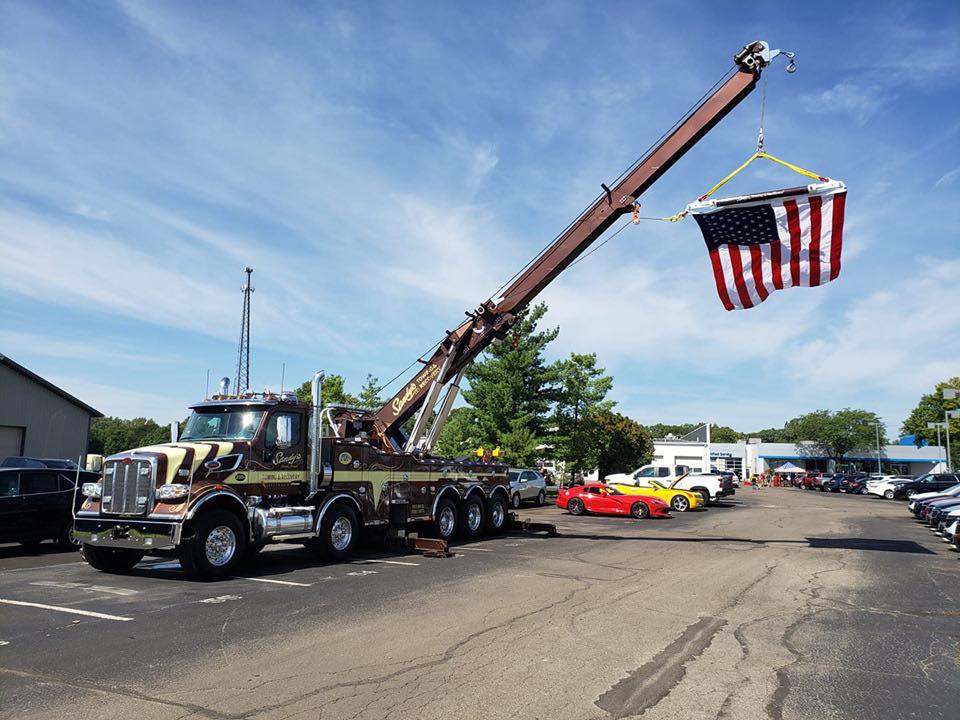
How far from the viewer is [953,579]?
11.9 m

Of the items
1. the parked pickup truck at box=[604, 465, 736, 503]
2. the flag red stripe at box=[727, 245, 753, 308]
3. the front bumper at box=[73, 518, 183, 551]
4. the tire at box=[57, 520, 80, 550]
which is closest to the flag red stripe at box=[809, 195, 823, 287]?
the flag red stripe at box=[727, 245, 753, 308]

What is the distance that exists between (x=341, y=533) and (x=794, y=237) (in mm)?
9935

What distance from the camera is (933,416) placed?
79.9 metres

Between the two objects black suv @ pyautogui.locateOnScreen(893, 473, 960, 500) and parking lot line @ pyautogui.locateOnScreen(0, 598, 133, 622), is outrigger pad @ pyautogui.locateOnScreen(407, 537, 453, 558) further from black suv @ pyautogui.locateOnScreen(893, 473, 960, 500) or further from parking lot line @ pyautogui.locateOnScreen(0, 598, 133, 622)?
black suv @ pyautogui.locateOnScreen(893, 473, 960, 500)

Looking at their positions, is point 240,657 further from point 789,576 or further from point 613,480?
point 613,480

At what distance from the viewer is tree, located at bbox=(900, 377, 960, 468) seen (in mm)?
74500

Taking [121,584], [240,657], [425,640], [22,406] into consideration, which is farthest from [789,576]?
[22,406]

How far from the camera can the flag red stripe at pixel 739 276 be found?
46.4 ft

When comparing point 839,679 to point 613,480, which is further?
point 613,480

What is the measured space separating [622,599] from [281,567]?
5.87 meters

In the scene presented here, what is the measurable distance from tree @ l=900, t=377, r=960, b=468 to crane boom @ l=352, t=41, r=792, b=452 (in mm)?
67899

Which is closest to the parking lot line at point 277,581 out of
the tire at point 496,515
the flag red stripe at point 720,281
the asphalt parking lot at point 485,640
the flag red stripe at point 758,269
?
the asphalt parking lot at point 485,640

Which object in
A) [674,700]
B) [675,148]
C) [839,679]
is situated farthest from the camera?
[675,148]

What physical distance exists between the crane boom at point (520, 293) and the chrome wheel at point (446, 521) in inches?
61.9
